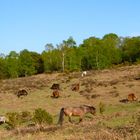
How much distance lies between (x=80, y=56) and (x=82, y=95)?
2659 inches

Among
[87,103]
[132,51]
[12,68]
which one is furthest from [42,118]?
[12,68]

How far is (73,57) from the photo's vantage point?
108562 millimetres

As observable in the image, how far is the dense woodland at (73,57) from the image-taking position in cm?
10425

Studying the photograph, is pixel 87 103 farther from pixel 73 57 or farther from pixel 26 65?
pixel 26 65

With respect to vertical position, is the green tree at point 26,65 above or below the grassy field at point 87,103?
above

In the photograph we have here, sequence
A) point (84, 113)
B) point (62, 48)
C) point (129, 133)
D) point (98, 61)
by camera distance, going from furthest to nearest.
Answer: point (62, 48) < point (98, 61) < point (84, 113) < point (129, 133)

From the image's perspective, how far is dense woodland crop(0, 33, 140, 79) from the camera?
104250 millimetres

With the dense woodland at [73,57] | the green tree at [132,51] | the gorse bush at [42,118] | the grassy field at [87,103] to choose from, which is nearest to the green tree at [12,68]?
the dense woodland at [73,57]

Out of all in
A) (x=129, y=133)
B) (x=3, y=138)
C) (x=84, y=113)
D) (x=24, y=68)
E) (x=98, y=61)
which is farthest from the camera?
(x=24, y=68)

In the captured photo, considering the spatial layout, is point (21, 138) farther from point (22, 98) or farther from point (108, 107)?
point (22, 98)

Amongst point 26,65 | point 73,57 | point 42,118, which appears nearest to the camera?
point 42,118

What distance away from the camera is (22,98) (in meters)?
42.9

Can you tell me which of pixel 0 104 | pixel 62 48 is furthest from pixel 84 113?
pixel 62 48

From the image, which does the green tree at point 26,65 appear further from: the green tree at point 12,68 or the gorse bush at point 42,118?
the gorse bush at point 42,118
